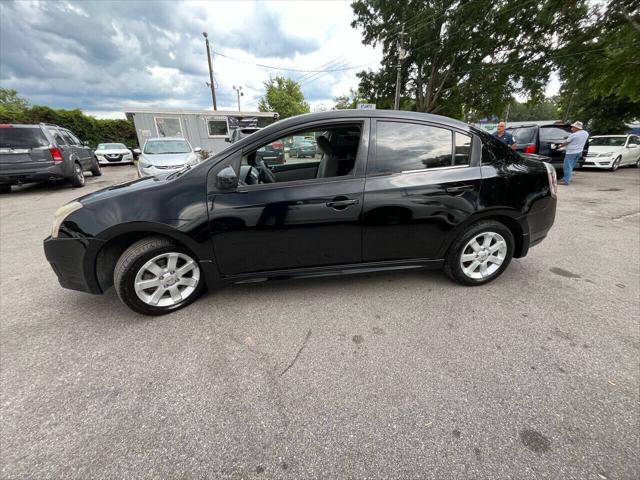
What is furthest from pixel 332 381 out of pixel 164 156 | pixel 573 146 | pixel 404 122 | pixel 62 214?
pixel 573 146

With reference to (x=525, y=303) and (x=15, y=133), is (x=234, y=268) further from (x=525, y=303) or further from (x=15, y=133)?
(x=15, y=133)

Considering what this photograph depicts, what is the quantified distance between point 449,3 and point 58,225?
63.1 feet

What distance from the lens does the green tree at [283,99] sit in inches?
1416

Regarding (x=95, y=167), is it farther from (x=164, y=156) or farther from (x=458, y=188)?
(x=458, y=188)

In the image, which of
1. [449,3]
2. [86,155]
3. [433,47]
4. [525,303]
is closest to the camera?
[525,303]

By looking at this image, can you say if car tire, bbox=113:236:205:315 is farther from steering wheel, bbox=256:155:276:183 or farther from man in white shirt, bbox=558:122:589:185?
man in white shirt, bbox=558:122:589:185

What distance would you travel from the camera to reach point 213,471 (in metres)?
1.29

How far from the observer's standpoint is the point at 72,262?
2.18 meters

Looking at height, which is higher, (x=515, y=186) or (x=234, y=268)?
(x=515, y=186)

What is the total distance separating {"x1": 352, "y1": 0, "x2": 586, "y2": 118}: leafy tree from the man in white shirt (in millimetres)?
6642

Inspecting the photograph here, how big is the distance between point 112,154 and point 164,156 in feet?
30.5

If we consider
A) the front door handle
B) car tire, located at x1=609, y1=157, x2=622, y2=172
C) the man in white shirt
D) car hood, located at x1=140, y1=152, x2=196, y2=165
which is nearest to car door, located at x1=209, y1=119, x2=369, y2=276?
the front door handle

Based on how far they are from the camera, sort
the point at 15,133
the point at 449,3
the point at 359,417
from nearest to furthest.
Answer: the point at 359,417 < the point at 15,133 < the point at 449,3

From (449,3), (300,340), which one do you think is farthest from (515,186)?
(449,3)
